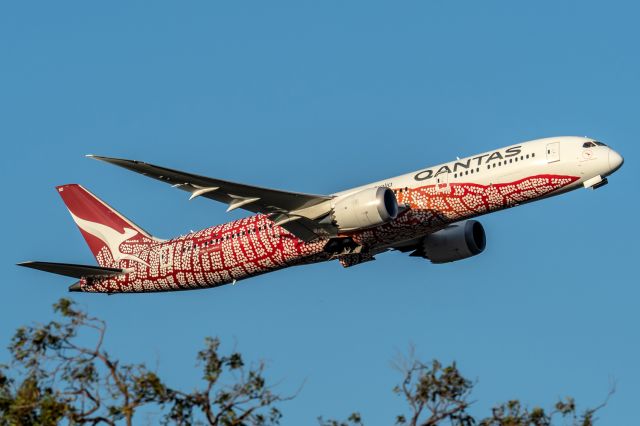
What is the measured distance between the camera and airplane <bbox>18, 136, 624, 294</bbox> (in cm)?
4609

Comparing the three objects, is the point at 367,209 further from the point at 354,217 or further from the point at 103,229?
the point at 103,229

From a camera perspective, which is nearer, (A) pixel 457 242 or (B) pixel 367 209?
(B) pixel 367 209

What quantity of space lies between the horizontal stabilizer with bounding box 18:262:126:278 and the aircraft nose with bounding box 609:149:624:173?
26469 millimetres

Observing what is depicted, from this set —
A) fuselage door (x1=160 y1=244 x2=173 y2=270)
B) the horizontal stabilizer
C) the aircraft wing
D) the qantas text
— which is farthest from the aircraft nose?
the horizontal stabilizer

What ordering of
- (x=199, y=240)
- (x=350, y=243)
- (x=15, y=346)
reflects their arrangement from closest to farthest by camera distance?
1. (x=15, y=346)
2. (x=350, y=243)
3. (x=199, y=240)

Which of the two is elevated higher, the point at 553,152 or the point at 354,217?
the point at 553,152

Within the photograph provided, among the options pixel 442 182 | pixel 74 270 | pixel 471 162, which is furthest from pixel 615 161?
pixel 74 270

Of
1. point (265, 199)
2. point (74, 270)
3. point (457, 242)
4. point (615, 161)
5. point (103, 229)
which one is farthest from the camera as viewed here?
point (103, 229)

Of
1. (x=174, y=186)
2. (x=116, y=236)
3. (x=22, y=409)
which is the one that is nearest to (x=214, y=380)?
(x=22, y=409)

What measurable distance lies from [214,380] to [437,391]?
17.0ft

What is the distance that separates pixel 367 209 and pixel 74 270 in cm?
1776

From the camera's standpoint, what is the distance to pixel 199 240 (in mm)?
54594

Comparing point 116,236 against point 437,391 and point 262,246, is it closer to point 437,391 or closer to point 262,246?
point 262,246

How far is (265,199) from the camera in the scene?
48.2m
